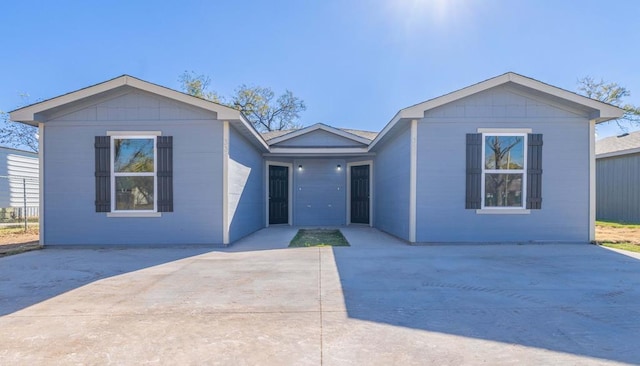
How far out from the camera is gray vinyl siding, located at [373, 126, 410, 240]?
7348mm

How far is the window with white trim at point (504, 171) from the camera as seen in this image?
6.95 metres

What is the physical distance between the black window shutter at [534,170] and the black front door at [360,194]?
510 cm

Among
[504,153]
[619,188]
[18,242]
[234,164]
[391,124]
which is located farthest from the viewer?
[619,188]

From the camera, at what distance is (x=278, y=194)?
11.4 m

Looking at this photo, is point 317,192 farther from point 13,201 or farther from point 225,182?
point 13,201

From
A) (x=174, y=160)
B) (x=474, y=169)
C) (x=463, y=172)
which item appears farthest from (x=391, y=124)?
(x=174, y=160)

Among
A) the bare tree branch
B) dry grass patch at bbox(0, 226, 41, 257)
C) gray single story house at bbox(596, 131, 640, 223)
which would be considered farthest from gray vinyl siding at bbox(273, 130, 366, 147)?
the bare tree branch

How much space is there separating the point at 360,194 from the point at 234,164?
208 inches

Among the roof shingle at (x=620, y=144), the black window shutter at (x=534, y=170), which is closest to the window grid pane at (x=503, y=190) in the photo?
the black window shutter at (x=534, y=170)

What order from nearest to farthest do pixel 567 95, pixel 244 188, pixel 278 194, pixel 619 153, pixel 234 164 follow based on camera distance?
pixel 567 95 < pixel 234 164 < pixel 244 188 < pixel 278 194 < pixel 619 153

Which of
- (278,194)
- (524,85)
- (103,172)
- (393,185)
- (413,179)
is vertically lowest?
(278,194)

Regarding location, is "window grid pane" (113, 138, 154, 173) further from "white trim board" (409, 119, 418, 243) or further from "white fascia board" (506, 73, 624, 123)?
"white fascia board" (506, 73, 624, 123)

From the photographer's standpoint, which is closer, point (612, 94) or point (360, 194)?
point (360, 194)

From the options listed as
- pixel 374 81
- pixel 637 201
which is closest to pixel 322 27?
pixel 374 81
